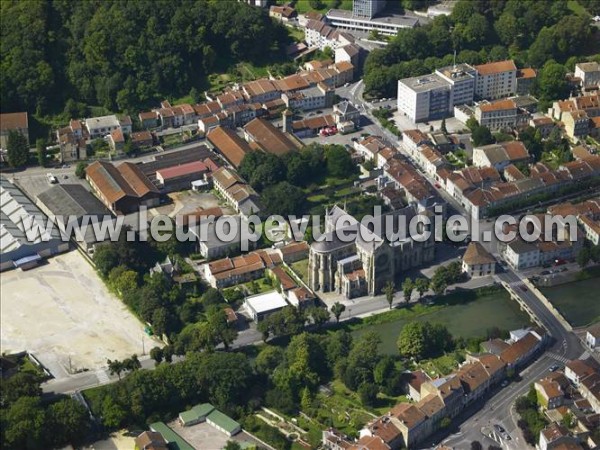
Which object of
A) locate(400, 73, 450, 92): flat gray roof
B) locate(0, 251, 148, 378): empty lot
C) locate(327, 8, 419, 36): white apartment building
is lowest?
locate(0, 251, 148, 378): empty lot

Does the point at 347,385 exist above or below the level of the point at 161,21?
below

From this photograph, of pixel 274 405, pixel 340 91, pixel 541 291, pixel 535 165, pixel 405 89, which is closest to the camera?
pixel 274 405

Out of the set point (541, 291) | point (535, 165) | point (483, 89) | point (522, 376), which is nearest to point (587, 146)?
point (535, 165)

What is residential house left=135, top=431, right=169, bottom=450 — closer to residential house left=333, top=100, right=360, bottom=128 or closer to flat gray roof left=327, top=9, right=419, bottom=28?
residential house left=333, top=100, right=360, bottom=128

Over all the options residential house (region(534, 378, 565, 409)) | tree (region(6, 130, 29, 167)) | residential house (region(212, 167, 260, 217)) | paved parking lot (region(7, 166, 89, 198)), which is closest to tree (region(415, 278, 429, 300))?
residential house (region(534, 378, 565, 409))

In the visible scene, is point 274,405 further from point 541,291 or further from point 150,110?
point 150,110

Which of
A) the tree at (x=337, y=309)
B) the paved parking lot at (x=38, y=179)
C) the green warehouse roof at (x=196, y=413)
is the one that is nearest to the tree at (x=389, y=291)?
the tree at (x=337, y=309)
